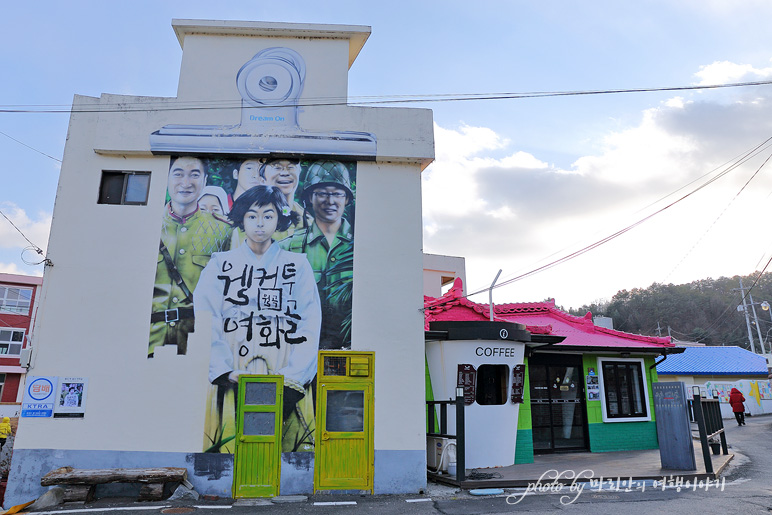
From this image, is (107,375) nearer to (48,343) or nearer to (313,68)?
(48,343)

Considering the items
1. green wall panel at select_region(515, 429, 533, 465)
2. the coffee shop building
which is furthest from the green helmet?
green wall panel at select_region(515, 429, 533, 465)


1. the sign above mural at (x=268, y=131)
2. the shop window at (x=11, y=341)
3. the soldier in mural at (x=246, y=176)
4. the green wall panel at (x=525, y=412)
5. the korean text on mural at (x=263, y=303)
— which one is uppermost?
the sign above mural at (x=268, y=131)

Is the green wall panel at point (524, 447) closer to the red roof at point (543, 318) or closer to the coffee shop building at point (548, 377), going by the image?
the coffee shop building at point (548, 377)

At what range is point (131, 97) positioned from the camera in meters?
10.9

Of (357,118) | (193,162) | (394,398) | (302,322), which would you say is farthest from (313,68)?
(394,398)

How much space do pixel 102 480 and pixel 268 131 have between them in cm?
708

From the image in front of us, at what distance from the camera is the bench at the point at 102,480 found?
880 centimetres

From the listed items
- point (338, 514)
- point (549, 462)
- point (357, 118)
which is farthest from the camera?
point (549, 462)

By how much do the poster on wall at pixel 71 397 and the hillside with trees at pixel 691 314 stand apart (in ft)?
177

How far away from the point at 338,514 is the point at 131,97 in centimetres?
895

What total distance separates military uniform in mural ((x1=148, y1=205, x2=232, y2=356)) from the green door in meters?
1.54

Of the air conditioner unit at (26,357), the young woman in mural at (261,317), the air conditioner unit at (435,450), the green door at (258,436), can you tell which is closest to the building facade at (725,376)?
the air conditioner unit at (435,450)

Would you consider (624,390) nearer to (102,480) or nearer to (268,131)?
(268,131)

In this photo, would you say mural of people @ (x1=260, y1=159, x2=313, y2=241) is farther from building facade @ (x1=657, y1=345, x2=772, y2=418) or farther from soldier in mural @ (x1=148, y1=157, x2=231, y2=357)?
building facade @ (x1=657, y1=345, x2=772, y2=418)
